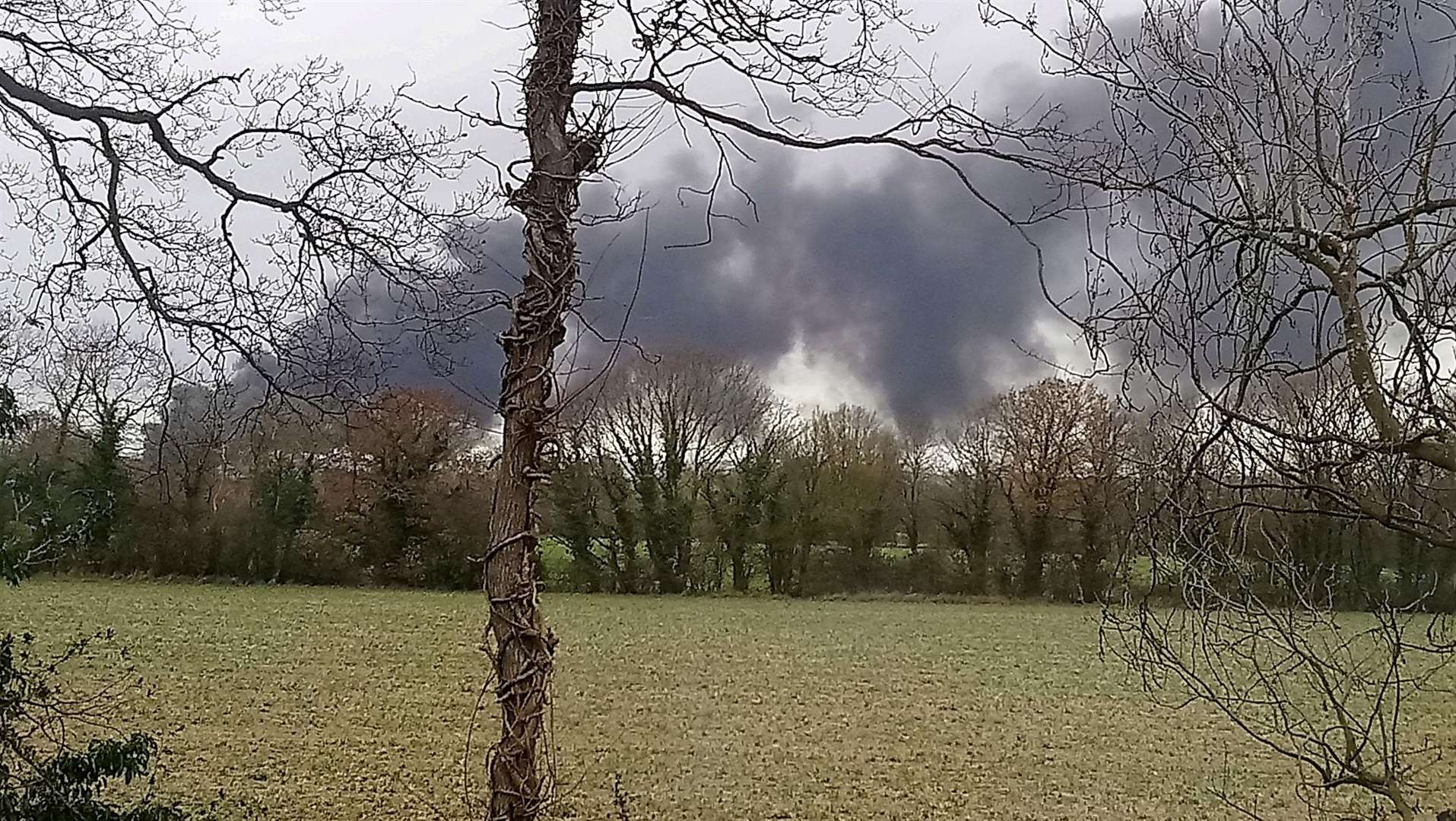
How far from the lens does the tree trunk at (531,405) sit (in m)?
1.85

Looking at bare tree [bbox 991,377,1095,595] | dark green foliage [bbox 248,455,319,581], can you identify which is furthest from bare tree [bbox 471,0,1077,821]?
bare tree [bbox 991,377,1095,595]

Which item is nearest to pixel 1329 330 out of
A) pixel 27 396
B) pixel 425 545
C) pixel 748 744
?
pixel 27 396

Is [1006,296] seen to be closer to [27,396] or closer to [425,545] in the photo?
[27,396]

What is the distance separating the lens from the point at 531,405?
1.86 m

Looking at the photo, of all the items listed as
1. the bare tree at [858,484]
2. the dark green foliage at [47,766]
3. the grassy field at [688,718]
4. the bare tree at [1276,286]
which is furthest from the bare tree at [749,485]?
the bare tree at [1276,286]

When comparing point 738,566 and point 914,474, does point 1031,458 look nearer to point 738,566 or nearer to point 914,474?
point 914,474

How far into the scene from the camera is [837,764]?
20.1ft

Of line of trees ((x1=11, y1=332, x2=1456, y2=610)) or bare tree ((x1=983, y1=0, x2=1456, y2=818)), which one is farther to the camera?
line of trees ((x1=11, y1=332, x2=1456, y2=610))

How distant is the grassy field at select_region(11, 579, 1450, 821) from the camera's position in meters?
5.48

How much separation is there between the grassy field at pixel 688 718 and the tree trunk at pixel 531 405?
2133 millimetres

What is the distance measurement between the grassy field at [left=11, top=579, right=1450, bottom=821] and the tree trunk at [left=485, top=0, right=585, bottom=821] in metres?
2.13

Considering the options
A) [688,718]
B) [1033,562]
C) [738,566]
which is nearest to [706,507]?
[738,566]

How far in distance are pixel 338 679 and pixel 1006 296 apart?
7209 millimetres

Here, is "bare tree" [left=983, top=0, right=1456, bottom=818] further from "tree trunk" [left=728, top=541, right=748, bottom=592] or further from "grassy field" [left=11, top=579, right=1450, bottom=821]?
"tree trunk" [left=728, top=541, right=748, bottom=592]
